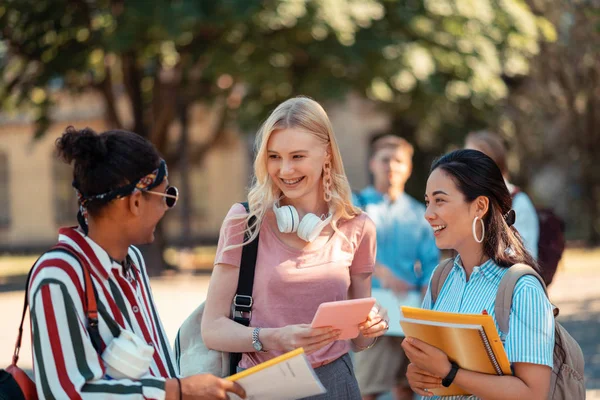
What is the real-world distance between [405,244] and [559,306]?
26.2 ft

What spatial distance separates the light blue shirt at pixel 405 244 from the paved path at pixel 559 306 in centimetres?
194

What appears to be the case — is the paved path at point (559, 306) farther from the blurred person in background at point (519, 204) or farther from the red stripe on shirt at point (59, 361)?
the red stripe on shirt at point (59, 361)

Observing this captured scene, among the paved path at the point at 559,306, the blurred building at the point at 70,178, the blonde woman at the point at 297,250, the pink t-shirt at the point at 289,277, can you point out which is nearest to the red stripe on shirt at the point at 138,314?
the blonde woman at the point at 297,250

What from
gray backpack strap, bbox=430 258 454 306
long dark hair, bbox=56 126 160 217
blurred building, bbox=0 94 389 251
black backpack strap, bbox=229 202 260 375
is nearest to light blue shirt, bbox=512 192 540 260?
gray backpack strap, bbox=430 258 454 306

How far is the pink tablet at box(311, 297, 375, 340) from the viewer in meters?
2.83

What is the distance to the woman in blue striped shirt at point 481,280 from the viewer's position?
9.29ft

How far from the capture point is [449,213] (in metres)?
3.17

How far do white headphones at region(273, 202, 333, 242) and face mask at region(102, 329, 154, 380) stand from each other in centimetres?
97

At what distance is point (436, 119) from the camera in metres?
18.6

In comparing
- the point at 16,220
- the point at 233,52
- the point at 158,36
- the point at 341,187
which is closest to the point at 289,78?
the point at 233,52

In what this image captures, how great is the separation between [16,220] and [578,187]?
75.9ft

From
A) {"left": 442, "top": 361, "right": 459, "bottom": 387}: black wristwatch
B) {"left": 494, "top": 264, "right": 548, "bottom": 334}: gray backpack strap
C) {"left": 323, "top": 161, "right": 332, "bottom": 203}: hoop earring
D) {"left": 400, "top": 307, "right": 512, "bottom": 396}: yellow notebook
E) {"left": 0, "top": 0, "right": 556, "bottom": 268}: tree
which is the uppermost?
{"left": 0, "top": 0, "right": 556, "bottom": 268}: tree

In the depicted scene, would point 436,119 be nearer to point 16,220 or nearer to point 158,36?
point 158,36

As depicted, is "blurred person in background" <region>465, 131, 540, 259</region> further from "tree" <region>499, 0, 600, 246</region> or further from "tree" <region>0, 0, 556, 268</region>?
"tree" <region>499, 0, 600, 246</region>
